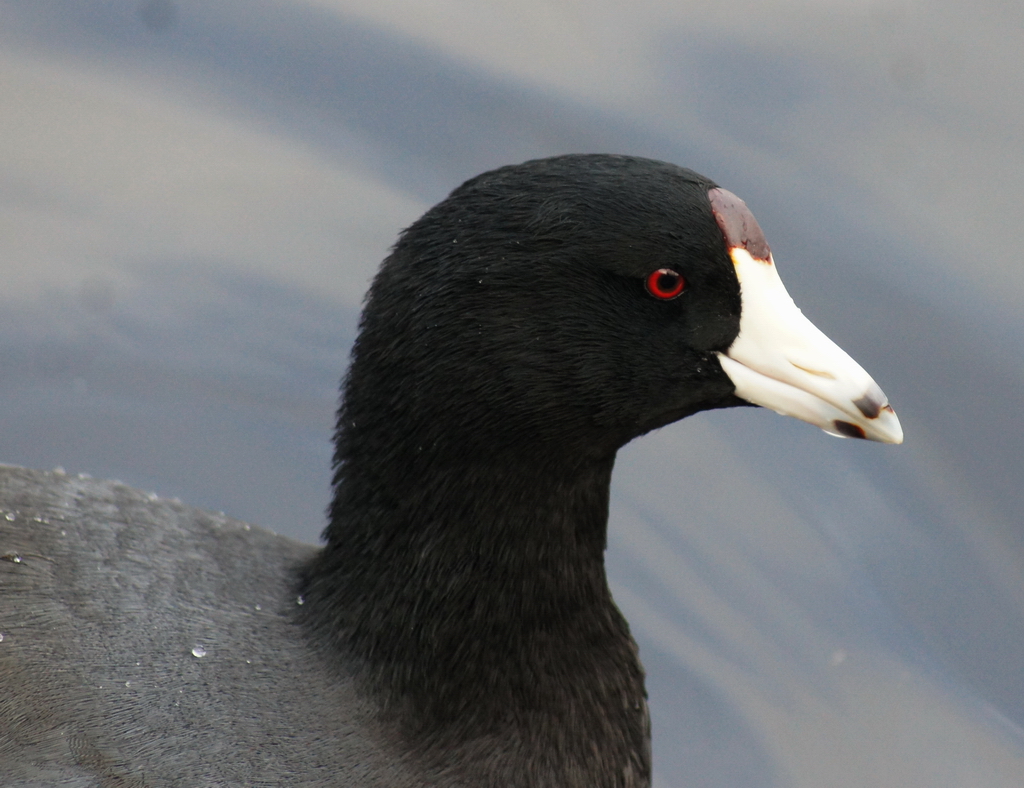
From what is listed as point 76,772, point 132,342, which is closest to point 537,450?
point 76,772

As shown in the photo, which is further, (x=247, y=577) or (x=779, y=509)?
(x=779, y=509)

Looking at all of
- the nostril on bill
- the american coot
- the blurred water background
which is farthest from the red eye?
the blurred water background

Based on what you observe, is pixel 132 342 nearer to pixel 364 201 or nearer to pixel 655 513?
pixel 364 201

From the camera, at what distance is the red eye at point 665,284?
2.54 meters

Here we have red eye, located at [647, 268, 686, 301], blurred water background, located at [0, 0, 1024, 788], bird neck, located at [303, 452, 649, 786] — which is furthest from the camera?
blurred water background, located at [0, 0, 1024, 788]

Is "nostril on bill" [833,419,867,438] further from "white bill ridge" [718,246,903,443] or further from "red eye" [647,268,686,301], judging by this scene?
"red eye" [647,268,686,301]

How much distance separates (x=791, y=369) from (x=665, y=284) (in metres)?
0.26

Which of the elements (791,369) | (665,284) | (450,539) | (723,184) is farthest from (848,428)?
(723,184)

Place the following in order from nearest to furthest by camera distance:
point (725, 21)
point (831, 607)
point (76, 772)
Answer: point (76, 772)
point (831, 607)
point (725, 21)

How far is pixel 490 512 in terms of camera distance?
2.72 m

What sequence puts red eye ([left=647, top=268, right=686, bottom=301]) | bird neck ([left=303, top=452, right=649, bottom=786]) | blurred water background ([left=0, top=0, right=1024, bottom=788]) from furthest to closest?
blurred water background ([left=0, top=0, right=1024, bottom=788])
bird neck ([left=303, top=452, right=649, bottom=786])
red eye ([left=647, top=268, right=686, bottom=301])

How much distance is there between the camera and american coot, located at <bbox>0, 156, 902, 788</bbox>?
2551mm

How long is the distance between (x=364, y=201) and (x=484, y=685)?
7.26ft

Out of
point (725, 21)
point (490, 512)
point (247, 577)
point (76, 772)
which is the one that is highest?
point (725, 21)
